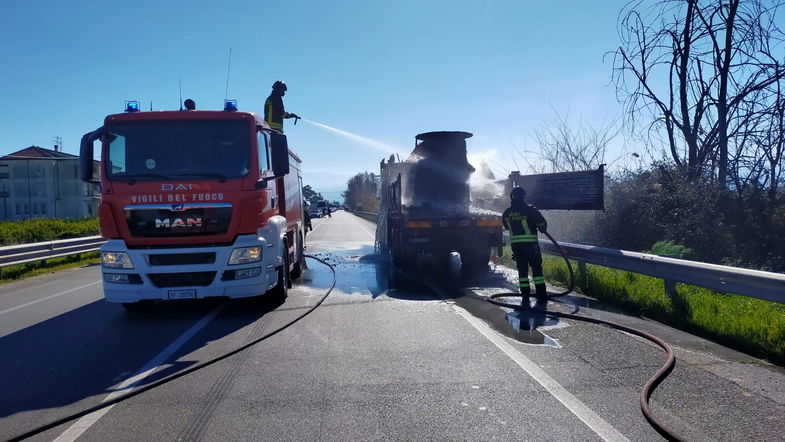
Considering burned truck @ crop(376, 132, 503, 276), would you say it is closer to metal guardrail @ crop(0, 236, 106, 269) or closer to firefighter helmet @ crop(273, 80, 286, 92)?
firefighter helmet @ crop(273, 80, 286, 92)

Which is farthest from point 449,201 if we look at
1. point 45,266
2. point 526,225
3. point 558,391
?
point 45,266

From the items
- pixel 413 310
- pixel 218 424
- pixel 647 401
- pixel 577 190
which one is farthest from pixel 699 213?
pixel 218 424

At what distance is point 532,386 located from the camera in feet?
16.3

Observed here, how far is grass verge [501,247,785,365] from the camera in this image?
6078mm

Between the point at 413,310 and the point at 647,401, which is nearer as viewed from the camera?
the point at 647,401

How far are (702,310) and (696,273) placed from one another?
1.52 ft

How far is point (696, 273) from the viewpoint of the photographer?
7453 millimetres

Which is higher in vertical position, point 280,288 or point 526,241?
point 526,241

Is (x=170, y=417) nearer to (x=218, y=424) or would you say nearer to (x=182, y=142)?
(x=218, y=424)

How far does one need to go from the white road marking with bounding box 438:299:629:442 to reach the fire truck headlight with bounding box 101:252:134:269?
14.8ft

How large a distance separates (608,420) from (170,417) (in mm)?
3197

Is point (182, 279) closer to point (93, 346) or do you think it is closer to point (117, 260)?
point (117, 260)

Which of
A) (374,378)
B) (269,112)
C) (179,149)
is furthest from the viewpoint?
(269,112)

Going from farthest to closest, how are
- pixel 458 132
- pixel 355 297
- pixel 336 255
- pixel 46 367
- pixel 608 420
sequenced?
pixel 336 255, pixel 458 132, pixel 355 297, pixel 46 367, pixel 608 420
